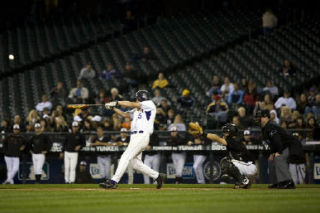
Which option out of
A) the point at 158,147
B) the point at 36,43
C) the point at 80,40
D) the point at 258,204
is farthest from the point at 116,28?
the point at 258,204

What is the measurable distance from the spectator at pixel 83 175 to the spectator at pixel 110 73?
21.3ft

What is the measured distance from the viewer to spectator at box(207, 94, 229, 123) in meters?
19.5

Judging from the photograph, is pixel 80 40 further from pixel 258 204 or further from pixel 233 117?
pixel 258 204

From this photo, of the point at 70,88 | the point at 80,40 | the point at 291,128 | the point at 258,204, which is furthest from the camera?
the point at 80,40

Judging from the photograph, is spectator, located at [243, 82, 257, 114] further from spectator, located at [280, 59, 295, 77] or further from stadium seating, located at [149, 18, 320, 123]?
spectator, located at [280, 59, 295, 77]

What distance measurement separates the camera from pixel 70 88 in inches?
1000

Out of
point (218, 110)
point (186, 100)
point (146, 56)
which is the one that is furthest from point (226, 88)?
point (146, 56)

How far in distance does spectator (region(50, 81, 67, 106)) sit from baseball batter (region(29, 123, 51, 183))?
12.4ft

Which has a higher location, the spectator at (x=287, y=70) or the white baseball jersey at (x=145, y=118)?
the spectator at (x=287, y=70)

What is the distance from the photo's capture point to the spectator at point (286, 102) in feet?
67.1

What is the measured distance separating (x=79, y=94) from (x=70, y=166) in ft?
15.1

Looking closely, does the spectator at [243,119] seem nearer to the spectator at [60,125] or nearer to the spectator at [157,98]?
the spectator at [157,98]

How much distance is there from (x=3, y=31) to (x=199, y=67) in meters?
11.4

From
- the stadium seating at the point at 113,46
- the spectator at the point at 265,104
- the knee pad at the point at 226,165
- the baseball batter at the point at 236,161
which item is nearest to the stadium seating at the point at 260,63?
the stadium seating at the point at 113,46
